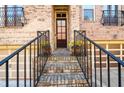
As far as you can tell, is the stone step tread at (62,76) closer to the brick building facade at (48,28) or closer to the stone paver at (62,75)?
the stone paver at (62,75)

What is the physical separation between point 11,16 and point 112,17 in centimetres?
365

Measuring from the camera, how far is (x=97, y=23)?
10672 millimetres

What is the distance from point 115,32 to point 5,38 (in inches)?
154

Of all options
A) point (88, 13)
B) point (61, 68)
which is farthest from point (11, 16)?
point (61, 68)

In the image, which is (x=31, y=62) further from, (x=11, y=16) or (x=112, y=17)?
(x=112, y=17)

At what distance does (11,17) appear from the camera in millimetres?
10000

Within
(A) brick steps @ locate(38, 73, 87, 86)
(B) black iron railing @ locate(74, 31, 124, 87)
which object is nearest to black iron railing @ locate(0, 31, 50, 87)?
(A) brick steps @ locate(38, 73, 87, 86)

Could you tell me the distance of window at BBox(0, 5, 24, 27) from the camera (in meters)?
9.88

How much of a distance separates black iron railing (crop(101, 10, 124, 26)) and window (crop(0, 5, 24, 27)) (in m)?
2.99

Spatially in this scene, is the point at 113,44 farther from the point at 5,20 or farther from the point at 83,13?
the point at 5,20

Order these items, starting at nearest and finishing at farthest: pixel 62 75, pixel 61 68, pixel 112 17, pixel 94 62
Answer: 1. pixel 94 62
2. pixel 62 75
3. pixel 61 68
4. pixel 112 17

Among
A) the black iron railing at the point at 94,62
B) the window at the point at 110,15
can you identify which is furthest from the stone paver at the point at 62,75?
the window at the point at 110,15

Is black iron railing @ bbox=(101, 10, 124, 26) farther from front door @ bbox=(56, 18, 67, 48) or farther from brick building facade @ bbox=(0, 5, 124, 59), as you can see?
front door @ bbox=(56, 18, 67, 48)
